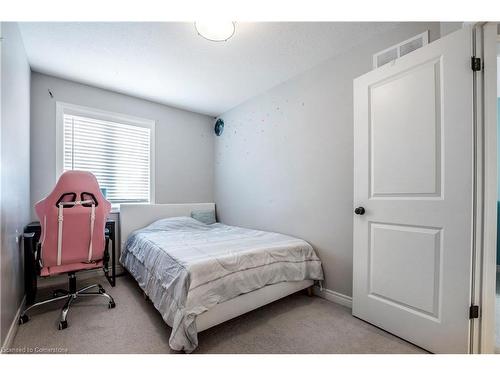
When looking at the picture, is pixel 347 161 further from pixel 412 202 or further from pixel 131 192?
pixel 131 192

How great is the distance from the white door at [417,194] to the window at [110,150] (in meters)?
2.89

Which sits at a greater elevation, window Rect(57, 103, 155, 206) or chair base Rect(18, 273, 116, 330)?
window Rect(57, 103, 155, 206)

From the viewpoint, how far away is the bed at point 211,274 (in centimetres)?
147

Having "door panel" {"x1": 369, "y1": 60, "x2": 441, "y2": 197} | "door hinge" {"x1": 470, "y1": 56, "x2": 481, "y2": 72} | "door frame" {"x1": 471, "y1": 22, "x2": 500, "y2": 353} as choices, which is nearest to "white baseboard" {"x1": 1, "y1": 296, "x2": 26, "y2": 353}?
"door panel" {"x1": 369, "y1": 60, "x2": 441, "y2": 197}

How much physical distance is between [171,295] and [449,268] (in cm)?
182

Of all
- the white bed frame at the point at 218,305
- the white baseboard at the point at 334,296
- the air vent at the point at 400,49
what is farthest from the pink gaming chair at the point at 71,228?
the air vent at the point at 400,49

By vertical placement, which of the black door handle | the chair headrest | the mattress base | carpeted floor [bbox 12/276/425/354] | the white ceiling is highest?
the white ceiling

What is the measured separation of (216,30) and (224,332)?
2341 mm

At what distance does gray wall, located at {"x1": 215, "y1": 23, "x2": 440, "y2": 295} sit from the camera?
2.12 metres

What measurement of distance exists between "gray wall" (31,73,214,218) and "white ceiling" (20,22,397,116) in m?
0.17

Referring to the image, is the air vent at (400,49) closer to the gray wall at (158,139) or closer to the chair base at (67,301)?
the gray wall at (158,139)

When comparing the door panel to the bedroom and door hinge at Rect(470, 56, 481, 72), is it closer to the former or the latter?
the bedroom

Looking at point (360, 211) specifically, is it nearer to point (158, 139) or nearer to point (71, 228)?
point (71, 228)

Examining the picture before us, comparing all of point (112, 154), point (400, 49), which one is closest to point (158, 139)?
point (112, 154)
